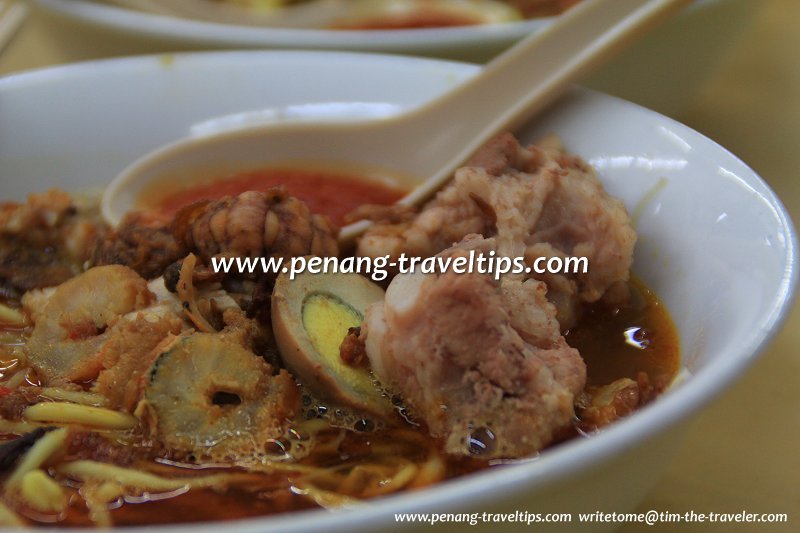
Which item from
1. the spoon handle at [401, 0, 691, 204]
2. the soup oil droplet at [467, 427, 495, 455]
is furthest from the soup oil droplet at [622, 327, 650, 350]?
the spoon handle at [401, 0, 691, 204]

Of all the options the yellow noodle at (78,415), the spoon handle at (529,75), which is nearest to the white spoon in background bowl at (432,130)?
the spoon handle at (529,75)

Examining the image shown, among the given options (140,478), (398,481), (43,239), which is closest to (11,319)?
(43,239)

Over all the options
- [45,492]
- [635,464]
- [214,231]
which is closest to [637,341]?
[635,464]

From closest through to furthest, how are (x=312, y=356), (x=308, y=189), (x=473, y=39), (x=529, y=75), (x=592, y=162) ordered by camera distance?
(x=312, y=356) < (x=592, y=162) < (x=529, y=75) < (x=308, y=189) < (x=473, y=39)

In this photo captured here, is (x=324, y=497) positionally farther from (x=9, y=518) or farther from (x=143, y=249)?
(x=143, y=249)

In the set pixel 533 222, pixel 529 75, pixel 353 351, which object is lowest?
pixel 353 351

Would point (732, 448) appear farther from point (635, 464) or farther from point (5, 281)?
point (5, 281)

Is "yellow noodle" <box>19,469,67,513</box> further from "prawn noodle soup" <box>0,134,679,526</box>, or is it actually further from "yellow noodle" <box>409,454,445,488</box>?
"yellow noodle" <box>409,454,445,488</box>
